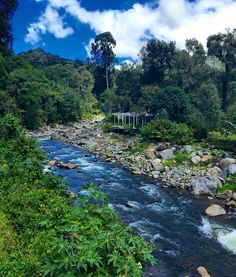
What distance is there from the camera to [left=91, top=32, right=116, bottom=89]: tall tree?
94.9 meters

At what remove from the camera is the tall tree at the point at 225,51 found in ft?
191

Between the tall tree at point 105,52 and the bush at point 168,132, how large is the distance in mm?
53884

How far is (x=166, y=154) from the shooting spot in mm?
37656

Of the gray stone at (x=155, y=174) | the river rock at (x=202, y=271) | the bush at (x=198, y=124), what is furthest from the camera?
the bush at (x=198, y=124)

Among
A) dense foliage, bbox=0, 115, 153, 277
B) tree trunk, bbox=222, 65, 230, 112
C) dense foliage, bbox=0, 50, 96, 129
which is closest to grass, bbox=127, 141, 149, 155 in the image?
dense foliage, bbox=0, 50, 96, 129

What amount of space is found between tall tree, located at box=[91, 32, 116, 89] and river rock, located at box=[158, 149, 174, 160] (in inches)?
2423

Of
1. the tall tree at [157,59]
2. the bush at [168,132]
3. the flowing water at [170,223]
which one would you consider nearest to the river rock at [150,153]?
the bush at [168,132]

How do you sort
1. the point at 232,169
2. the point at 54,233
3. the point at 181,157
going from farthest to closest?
the point at 181,157 < the point at 232,169 < the point at 54,233

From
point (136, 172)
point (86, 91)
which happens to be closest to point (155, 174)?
point (136, 172)

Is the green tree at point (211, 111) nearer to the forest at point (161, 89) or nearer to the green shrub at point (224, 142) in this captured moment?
the forest at point (161, 89)

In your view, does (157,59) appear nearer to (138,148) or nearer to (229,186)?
(138,148)

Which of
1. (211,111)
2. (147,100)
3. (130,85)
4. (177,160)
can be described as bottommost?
(177,160)

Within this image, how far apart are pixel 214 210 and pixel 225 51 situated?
43194mm

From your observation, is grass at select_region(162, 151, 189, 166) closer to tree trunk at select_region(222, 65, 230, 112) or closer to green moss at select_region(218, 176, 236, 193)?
green moss at select_region(218, 176, 236, 193)
